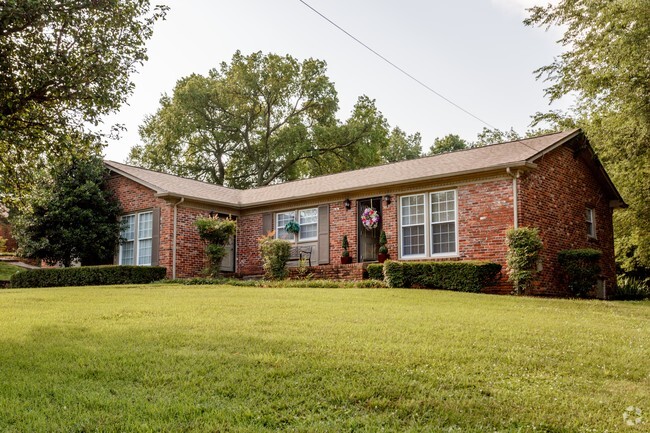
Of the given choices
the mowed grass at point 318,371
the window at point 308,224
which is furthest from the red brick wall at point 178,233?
the mowed grass at point 318,371

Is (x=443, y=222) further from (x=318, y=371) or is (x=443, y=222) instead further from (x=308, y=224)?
(x=318, y=371)

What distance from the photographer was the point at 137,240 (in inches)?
806

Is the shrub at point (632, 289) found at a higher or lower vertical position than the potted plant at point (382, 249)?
lower

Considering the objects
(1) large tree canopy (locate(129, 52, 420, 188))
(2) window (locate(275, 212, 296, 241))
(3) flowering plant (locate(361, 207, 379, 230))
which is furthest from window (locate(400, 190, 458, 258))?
(1) large tree canopy (locate(129, 52, 420, 188))

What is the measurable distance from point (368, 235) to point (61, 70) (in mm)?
11270

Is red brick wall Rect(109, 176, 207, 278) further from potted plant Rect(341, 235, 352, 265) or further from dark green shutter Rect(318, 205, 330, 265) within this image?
potted plant Rect(341, 235, 352, 265)

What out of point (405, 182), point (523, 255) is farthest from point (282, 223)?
point (523, 255)

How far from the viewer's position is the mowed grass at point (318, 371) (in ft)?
14.6

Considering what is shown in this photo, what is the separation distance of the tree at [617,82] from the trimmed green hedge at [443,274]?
6609 millimetres

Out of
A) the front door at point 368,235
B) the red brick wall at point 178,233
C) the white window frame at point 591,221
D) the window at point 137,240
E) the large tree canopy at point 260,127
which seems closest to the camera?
the front door at point 368,235

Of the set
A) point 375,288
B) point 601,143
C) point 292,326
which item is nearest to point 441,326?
point 292,326

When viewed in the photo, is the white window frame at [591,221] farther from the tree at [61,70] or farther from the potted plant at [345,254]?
the tree at [61,70]

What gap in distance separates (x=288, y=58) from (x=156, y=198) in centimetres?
2169

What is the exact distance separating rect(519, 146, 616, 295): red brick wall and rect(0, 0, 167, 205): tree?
10.1 m
